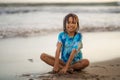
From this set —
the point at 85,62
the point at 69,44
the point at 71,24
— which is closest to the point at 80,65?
the point at 85,62

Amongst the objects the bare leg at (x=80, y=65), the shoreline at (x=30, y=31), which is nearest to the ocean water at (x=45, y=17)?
the shoreline at (x=30, y=31)

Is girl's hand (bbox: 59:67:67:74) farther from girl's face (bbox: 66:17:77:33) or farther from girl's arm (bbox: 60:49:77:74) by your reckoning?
girl's face (bbox: 66:17:77:33)

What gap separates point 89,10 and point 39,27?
0.35 m

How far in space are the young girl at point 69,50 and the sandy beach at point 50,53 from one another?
3cm

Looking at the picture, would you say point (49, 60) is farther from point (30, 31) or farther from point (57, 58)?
point (30, 31)

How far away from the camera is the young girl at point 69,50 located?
5.36 feet

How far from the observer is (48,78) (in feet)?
5.20

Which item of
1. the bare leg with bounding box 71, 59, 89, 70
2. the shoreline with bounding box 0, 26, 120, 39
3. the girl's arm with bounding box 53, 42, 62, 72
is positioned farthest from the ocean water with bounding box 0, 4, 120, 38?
the bare leg with bounding box 71, 59, 89, 70

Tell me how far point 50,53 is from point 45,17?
8.7 inches

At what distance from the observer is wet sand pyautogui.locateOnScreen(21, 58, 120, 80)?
160 cm

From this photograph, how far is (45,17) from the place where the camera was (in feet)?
5.59

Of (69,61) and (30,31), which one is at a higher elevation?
(30,31)

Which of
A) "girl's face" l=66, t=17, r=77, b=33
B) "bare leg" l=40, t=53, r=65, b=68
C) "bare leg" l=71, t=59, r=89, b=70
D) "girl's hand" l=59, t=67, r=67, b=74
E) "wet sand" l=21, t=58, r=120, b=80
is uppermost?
"girl's face" l=66, t=17, r=77, b=33

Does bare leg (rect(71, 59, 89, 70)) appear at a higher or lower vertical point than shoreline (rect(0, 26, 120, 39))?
lower
